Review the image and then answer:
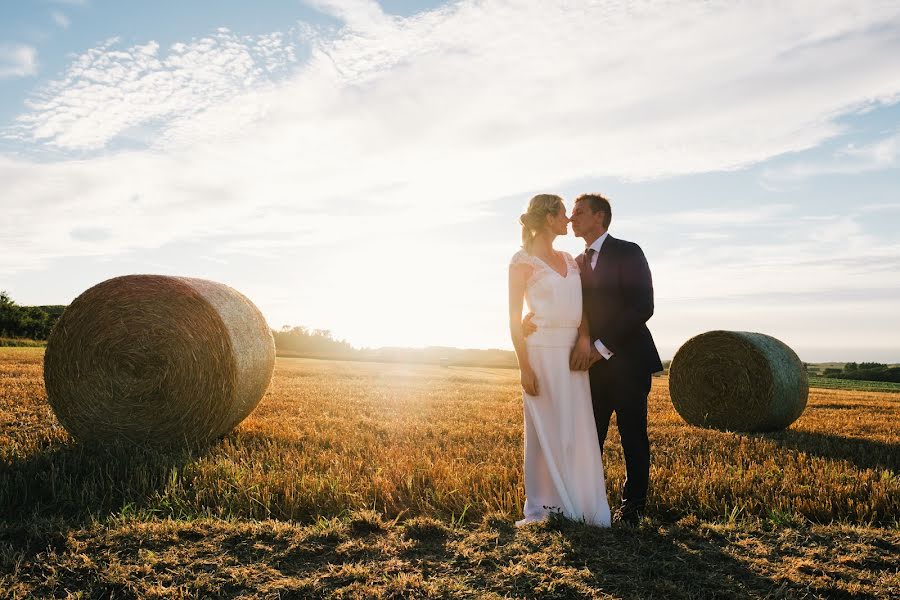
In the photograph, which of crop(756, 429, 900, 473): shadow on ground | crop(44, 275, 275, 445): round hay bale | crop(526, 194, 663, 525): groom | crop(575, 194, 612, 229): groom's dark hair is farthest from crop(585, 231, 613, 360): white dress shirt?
crop(44, 275, 275, 445): round hay bale

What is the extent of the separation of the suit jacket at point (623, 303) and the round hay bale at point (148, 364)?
460 centimetres

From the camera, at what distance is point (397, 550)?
170 inches

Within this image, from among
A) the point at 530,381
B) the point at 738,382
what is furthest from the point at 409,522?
the point at 738,382

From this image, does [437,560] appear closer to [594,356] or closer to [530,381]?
[530,381]

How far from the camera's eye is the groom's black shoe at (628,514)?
16.5ft

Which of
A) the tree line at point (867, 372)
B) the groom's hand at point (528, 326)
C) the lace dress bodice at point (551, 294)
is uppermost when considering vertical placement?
the lace dress bodice at point (551, 294)

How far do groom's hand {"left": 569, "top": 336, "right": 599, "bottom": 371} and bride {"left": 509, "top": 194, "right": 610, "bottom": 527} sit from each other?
0.11ft

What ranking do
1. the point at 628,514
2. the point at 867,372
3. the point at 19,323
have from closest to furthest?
1. the point at 628,514
2. the point at 19,323
3. the point at 867,372

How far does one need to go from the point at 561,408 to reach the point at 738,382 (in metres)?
7.35

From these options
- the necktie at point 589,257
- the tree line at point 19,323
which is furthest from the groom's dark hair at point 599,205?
the tree line at point 19,323

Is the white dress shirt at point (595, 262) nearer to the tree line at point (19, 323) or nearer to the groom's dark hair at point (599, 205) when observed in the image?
the groom's dark hair at point (599, 205)

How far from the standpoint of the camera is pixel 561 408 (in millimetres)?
5125

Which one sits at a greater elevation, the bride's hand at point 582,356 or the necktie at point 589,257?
the necktie at point 589,257

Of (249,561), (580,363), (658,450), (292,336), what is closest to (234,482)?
(249,561)
